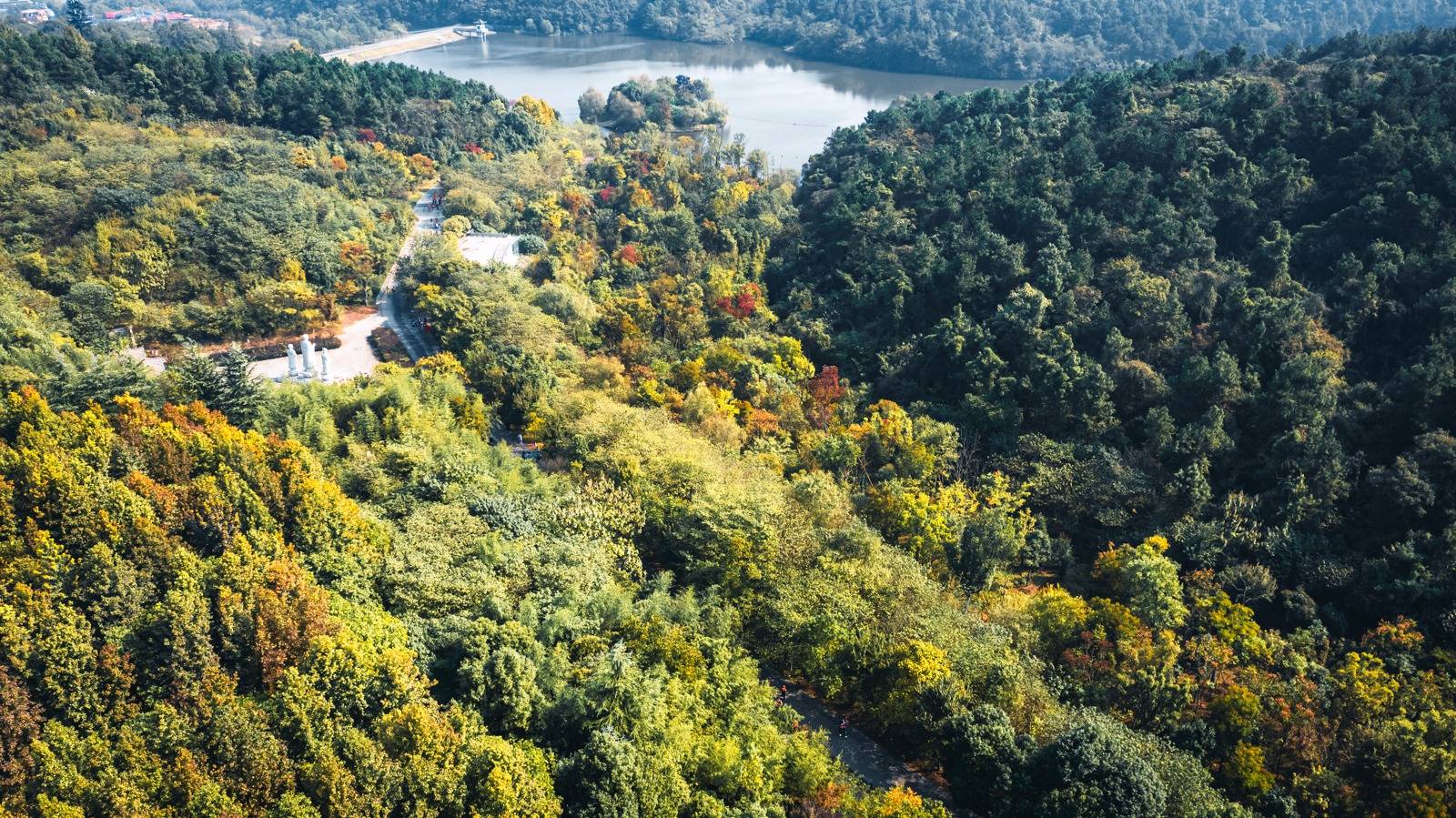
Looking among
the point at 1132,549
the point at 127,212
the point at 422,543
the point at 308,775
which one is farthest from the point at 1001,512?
the point at 127,212

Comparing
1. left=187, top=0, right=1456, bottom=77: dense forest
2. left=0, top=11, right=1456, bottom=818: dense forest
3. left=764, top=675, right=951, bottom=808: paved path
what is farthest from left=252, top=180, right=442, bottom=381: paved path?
left=187, top=0, right=1456, bottom=77: dense forest

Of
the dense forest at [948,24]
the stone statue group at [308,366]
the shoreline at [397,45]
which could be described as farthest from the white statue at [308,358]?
the shoreline at [397,45]

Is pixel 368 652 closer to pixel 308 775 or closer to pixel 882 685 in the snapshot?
pixel 308 775

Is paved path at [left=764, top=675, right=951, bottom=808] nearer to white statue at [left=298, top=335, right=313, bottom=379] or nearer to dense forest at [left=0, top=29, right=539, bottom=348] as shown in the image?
white statue at [left=298, top=335, right=313, bottom=379]

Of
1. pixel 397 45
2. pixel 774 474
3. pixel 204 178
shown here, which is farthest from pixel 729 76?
pixel 774 474

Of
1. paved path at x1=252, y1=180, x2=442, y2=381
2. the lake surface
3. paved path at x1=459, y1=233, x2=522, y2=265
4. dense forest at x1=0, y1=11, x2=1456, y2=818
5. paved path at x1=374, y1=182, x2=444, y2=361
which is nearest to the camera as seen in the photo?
dense forest at x1=0, y1=11, x2=1456, y2=818

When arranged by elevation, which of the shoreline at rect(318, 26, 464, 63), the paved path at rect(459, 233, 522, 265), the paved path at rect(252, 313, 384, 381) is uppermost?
the shoreline at rect(318, 26, 464, 63)
